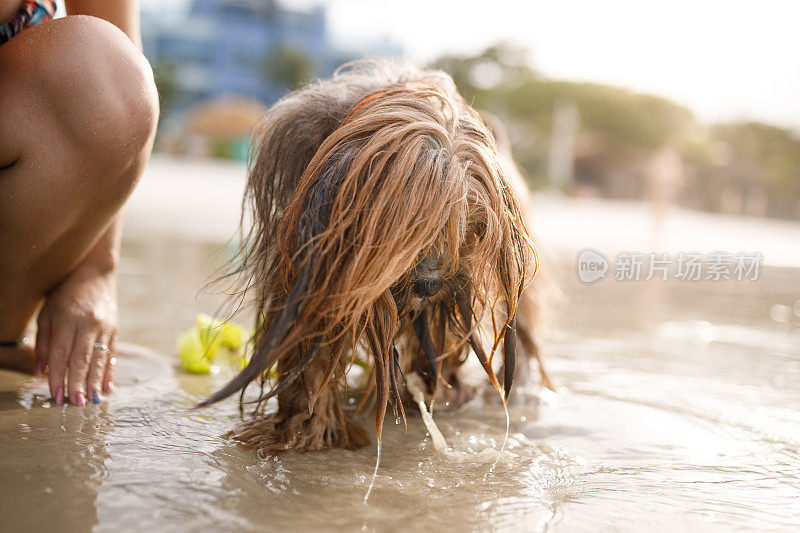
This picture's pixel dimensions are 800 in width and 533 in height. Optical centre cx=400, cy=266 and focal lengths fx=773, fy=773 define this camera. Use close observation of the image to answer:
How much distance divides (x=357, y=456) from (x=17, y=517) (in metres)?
0.77

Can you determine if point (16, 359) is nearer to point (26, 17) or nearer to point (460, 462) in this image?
point (26, 17)

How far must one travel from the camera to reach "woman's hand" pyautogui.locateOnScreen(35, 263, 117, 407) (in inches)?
79.4

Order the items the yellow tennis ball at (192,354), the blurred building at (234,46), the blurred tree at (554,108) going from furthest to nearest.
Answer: the blurred building at (234,46) → the blurred tree at (554,108) → the yellow tennis ball at (192,354)

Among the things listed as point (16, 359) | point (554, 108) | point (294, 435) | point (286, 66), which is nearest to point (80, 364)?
point (16, 359)

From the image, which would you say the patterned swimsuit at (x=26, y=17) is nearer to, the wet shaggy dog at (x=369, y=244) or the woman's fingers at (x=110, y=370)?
the wet shaggy dog at (x=369, y=244)

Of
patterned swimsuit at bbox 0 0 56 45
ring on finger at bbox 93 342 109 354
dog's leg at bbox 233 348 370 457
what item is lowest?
dog's leg at bbox 233 348 370 457

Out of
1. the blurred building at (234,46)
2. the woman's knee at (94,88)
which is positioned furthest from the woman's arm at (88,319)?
the blurred building at (234,46)

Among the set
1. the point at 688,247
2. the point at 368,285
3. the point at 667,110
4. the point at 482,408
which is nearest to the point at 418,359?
the point at 482,408

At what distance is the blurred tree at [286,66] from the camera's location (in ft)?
156

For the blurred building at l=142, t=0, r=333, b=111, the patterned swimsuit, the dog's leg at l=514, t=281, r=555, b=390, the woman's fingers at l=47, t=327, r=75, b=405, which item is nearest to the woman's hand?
the woman's fingers at l=47, t=327, r=75, b=405

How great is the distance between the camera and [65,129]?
6.10 feet

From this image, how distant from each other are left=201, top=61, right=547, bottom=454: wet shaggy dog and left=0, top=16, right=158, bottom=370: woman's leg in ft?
1.13

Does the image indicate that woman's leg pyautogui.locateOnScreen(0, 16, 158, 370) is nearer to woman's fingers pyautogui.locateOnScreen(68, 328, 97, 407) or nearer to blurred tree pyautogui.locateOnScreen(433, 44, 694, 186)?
woman's fingers pyautogui.locateOnScreen(68, 328, 97, 407)

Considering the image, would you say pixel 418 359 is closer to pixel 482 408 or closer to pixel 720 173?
pixel 482 408
